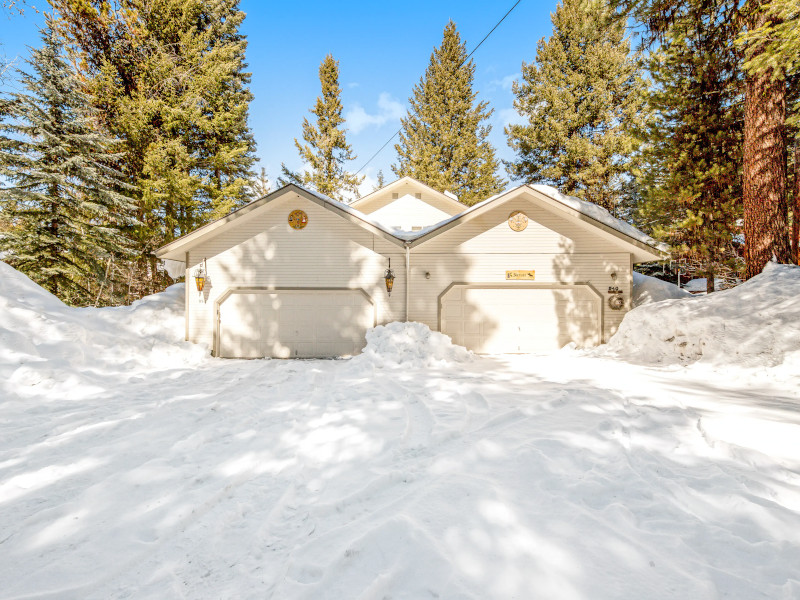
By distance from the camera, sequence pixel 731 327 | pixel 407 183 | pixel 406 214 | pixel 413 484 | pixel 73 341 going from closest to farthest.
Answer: pixel 413 484 → pixel 731 327 → pixel 73 341 → pixel 406 214 → pixel 407 183

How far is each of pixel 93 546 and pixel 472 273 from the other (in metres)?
9.23

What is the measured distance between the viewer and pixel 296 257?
9.84m

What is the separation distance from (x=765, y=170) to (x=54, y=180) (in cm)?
2010

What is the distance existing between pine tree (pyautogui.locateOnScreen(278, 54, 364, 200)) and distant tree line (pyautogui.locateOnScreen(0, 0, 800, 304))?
0.12 meters

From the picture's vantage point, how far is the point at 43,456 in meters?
3.22

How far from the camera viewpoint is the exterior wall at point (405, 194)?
56.3ft

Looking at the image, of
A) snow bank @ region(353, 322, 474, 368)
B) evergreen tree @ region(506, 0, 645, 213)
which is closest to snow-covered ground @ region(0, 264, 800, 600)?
snow bank @ region(353, 322, 474, 368)

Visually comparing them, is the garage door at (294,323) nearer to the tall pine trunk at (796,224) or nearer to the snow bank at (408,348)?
the snow bank at (408,348)

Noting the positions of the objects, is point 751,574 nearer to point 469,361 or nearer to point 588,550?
point 588,550

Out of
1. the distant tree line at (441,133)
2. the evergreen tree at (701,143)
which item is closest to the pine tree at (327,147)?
the distant tree line at (441,133)

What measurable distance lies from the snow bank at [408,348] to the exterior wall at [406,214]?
28.1 ft

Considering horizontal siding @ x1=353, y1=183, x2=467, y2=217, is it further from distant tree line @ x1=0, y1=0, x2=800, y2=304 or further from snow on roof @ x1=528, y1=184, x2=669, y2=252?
snow on roof @ x1=528, y1=184, x2=669, y2=252

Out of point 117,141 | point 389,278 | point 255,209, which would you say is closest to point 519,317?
point 389,278

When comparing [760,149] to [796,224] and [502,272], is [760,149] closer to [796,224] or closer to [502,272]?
[796,224]
